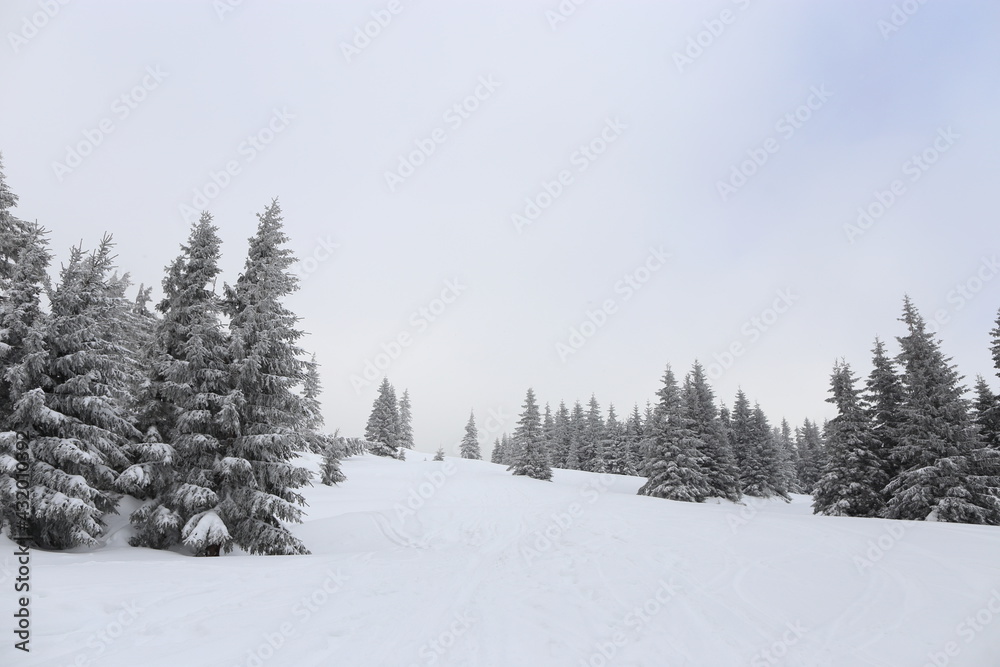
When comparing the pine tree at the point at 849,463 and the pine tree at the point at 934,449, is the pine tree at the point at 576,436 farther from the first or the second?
the pine tree at the point at 934,449

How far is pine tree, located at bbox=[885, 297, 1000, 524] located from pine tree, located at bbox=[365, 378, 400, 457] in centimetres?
4646

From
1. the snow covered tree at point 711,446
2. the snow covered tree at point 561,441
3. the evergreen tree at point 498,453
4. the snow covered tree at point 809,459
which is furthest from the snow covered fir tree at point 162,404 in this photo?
the evergreen tree at point 498,453

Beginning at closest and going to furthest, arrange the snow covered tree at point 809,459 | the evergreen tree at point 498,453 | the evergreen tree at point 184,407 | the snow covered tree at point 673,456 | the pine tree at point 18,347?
1. the pine tree at point 18,347
2. the evergreen tree at point 184,407
3. the snow covered tree at point 673,456
4. the snow covered tree at point 809,459
5. the evergreen tree at point 498,453

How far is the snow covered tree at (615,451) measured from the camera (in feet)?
176

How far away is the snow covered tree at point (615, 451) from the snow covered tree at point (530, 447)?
40.8 feet

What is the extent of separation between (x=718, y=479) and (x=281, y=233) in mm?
34559

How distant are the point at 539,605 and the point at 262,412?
8328mm

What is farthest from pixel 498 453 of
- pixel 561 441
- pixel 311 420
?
pixel 311 420

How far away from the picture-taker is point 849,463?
2459 cm

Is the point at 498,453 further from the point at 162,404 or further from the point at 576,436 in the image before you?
the point at 162,404

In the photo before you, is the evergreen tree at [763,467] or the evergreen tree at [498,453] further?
the evergreen tree at [498,453]

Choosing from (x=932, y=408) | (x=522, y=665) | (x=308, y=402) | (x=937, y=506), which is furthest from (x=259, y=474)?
(x=932, y=408)

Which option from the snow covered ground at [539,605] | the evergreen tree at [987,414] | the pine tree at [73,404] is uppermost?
the evergreen tree at [987,414]

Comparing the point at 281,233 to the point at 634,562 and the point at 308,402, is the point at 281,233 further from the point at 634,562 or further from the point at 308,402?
the point at 634,562
